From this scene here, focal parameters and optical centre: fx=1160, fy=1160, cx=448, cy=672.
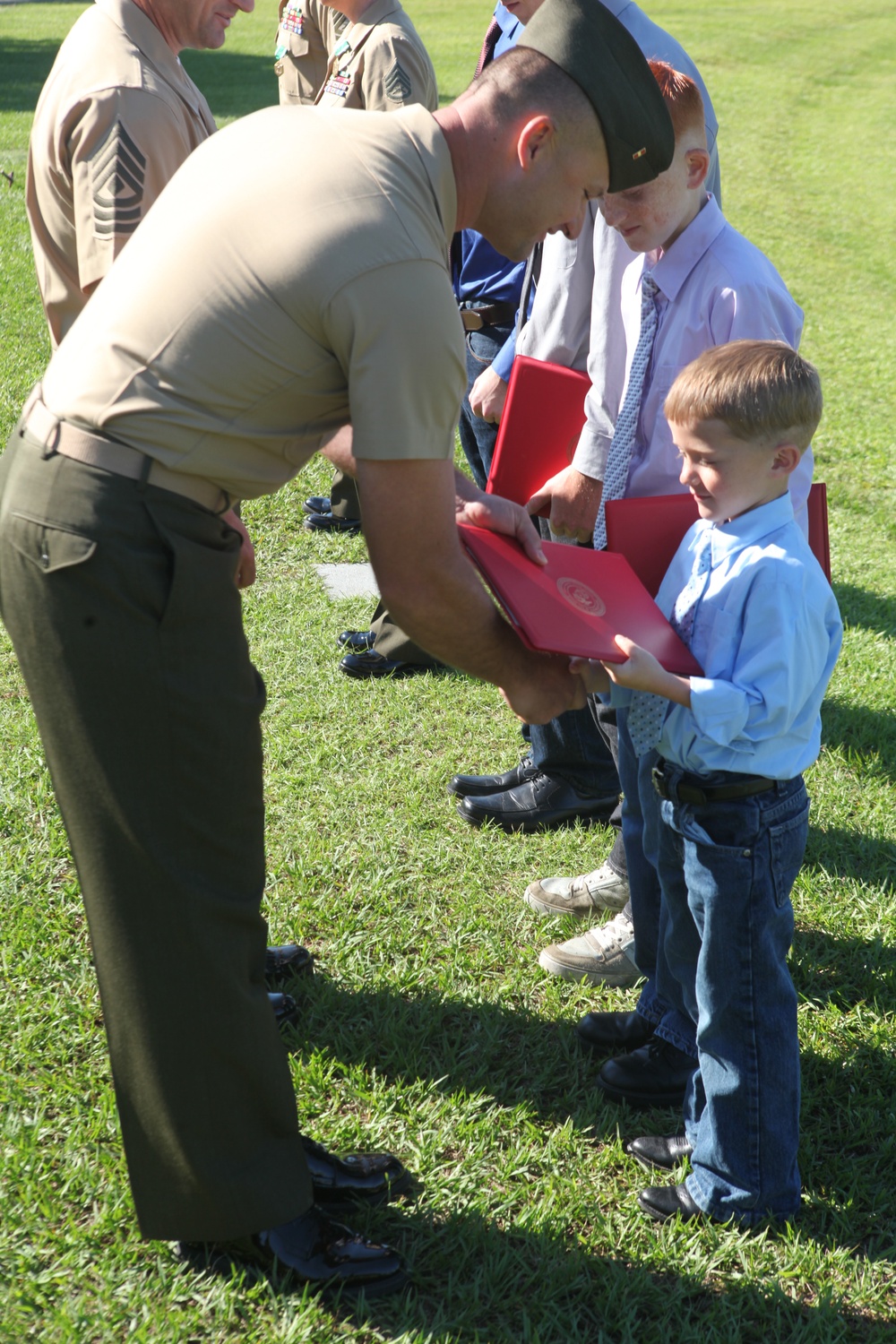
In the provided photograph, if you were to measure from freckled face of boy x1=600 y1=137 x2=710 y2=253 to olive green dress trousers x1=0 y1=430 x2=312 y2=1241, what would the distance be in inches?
46.8

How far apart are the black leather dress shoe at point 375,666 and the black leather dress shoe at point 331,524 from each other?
4.66ft

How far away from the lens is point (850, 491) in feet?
23.9

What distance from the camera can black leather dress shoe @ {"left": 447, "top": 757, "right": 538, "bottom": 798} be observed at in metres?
3.97

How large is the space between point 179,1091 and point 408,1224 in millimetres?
640

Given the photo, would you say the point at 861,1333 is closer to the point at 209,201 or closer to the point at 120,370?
the point at 120,370

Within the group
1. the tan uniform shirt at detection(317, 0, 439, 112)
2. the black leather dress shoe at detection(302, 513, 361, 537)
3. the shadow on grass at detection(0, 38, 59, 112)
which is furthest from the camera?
the shadow on grass at detection(0, 38, 59, 112)

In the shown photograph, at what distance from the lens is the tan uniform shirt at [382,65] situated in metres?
4.36

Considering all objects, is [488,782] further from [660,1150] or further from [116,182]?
[116,182]

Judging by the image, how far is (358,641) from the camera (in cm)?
489

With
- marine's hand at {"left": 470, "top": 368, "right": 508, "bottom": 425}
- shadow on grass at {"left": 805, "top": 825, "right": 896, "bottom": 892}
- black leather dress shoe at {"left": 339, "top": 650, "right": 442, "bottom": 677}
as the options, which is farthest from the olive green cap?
black leather dress shoe at {"left": 339, "top": 650, "right": 442, "bottom": 677}

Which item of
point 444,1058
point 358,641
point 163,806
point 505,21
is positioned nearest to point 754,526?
point 163,806

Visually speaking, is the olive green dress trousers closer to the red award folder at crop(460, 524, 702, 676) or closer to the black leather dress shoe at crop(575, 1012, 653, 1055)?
the red award folder at crop(460, 524, 702, 676)

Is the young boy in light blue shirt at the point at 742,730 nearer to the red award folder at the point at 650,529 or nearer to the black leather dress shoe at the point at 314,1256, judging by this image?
the red award folder at the point at 650,529

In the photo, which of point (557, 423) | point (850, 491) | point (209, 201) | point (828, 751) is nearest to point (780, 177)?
point (850, 491)
